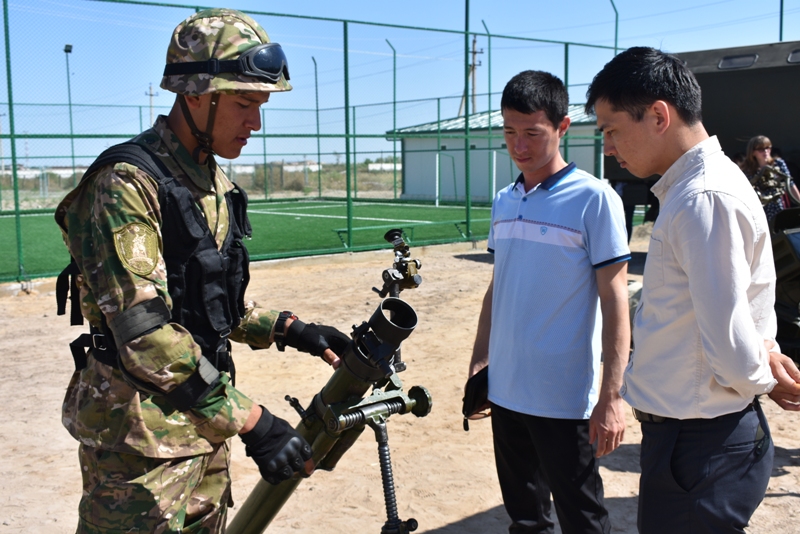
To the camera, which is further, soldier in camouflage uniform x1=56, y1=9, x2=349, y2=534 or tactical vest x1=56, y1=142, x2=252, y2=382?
tactical vest x1=56, y1=142, x2=252, y2=382

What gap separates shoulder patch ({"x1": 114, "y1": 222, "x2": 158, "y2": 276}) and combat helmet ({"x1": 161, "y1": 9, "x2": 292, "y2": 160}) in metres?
0.48

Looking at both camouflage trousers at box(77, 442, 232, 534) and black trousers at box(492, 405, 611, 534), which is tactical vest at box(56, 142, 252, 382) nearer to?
camouflage trousers at box(77, 442, 232, 534)

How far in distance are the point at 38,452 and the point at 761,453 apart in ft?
13.0

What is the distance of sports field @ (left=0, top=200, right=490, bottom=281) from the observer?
1195 cm

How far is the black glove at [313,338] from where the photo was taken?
111 inches

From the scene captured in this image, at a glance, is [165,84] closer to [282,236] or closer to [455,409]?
[455,409]

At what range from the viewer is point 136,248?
206 cm

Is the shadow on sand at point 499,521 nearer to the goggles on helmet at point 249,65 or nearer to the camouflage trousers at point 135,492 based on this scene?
the camouflage trousers at point 135,492

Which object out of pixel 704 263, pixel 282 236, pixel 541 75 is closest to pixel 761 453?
pixel 704 263

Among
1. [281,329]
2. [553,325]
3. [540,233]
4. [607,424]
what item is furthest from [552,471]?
[281,329]

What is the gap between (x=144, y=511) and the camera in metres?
2.22

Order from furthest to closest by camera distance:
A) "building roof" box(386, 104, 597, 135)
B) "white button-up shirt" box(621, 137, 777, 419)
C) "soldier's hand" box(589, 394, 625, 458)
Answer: "building roof" box(386, 104, 597, 135), "soldier's hand" box(589, 394, 625, 458), "white button-up shirt" box(621, 137, 777, 419)

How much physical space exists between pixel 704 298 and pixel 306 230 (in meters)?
15.5

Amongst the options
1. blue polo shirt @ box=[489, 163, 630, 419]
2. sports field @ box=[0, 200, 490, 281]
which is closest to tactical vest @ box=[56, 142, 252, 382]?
blue polo shirt @ box=[489, 163, 630, 419]
